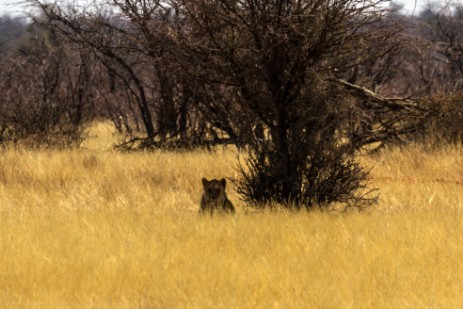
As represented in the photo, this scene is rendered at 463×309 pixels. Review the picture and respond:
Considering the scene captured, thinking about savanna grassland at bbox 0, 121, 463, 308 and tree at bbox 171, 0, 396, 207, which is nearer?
savanna grassland at bbox 0, 121, 463, 308

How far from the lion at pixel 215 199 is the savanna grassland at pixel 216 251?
0.72ft

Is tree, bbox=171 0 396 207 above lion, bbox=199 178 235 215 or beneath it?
above

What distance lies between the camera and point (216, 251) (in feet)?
20.9

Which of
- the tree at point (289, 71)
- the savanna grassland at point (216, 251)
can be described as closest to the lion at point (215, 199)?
the savanna grassland at point (216, 251)

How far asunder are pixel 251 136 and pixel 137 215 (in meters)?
1.60

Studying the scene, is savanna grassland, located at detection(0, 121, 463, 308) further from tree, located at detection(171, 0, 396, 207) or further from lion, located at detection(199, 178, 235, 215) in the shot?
tree, located at detection(171, 0, 396, 207)

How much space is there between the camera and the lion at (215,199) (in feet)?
25.4

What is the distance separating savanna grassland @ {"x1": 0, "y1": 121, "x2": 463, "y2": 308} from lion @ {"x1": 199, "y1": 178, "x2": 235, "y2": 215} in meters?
0.22

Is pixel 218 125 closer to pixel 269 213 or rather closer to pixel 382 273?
pixel 269 213

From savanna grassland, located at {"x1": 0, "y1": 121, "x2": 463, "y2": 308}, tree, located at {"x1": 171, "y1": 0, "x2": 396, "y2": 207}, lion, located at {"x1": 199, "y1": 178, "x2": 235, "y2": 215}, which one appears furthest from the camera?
tree, located at {"x1": 171, "y1": 0, "x2": 396, "y2": 207}

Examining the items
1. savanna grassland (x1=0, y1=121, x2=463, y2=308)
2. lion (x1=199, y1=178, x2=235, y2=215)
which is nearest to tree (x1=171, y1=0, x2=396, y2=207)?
savanna grassland (x1=0, y1=121, x2=463, y2=308)

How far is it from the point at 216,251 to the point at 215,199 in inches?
59.7

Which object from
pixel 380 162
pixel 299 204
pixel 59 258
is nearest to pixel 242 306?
pixel 59 258

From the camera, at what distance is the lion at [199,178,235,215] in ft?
25.4
